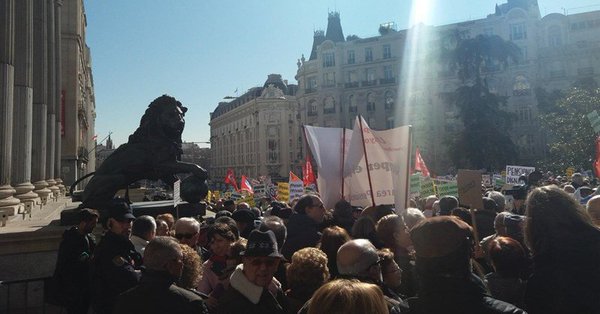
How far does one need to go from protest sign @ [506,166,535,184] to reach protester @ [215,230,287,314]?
46.5ft

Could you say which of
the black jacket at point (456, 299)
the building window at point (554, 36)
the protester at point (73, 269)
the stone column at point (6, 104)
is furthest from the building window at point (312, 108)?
the black jacket at point (456, 299)

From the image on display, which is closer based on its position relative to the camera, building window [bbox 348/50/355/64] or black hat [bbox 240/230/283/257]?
black hat [bbox 240/230/283/257]

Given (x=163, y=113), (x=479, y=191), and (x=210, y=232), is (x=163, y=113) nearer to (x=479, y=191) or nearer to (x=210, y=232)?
(x=210, y=232)

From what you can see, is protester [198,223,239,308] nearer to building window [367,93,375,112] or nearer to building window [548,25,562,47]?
building window [367,93,375,112]

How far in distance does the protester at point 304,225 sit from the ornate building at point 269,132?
240 ft

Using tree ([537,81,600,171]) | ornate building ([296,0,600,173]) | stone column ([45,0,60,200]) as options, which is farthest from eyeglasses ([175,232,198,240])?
ornate building ([296,0,600,173])

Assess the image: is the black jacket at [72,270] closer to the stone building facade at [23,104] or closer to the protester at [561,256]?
the stone building facade at [23,104]

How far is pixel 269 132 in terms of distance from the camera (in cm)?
8994

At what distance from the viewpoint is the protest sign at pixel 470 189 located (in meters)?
6.80

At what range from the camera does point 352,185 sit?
8805 mm

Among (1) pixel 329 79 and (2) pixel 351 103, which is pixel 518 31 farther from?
(1) pixel 329 79

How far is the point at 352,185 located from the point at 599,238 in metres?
5.74

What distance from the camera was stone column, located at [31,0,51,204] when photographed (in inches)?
562

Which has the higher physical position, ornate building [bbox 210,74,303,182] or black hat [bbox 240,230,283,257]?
ornate building [bbox 210,74,303,182]
